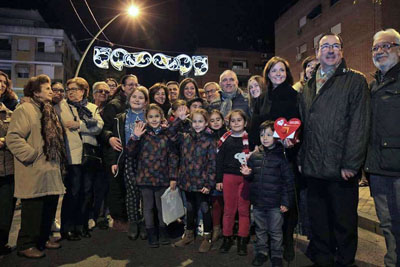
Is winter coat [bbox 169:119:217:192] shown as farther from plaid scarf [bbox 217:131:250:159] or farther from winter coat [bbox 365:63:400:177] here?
winter coat [bbox 365:63:400:177]

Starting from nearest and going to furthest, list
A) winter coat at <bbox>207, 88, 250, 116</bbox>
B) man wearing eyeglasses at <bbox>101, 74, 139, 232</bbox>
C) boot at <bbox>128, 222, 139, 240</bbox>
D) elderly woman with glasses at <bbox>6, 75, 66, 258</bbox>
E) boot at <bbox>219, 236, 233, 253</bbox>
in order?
elderly woman with glasses at <bbox>6, 75, 66, 258</bbox>, boot at <bbox>219, 236, 233, 253</bbox>, boot at <bbox>128, 222, 139, 240</bbox>, man wearing eyeglasses at <bbox>101, 74, 139, 232</bbox>, winter coat at <bbox>207, 88, 250, 116</bbox>

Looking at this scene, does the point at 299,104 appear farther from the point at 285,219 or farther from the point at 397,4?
the point at 397,4

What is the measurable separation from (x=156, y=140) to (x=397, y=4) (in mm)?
21186

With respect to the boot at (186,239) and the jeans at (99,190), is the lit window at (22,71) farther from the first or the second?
the boot at (186,239)

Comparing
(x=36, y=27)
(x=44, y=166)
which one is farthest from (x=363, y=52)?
(x=36, y=27)

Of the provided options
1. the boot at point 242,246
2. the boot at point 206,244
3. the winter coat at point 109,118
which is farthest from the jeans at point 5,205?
the boot at point 242,246

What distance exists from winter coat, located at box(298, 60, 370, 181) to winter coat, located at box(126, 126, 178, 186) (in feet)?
7.11

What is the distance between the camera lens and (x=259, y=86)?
492 cm

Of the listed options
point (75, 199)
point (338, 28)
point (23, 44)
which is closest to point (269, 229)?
point (75, 199)

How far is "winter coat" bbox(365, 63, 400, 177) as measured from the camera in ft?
10.3

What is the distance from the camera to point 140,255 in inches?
164

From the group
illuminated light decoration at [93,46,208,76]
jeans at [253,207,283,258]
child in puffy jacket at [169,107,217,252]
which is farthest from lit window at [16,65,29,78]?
jeans at [253,207,283,258]

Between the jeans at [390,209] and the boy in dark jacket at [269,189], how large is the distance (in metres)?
0.99

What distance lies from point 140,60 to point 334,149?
29.1ft
